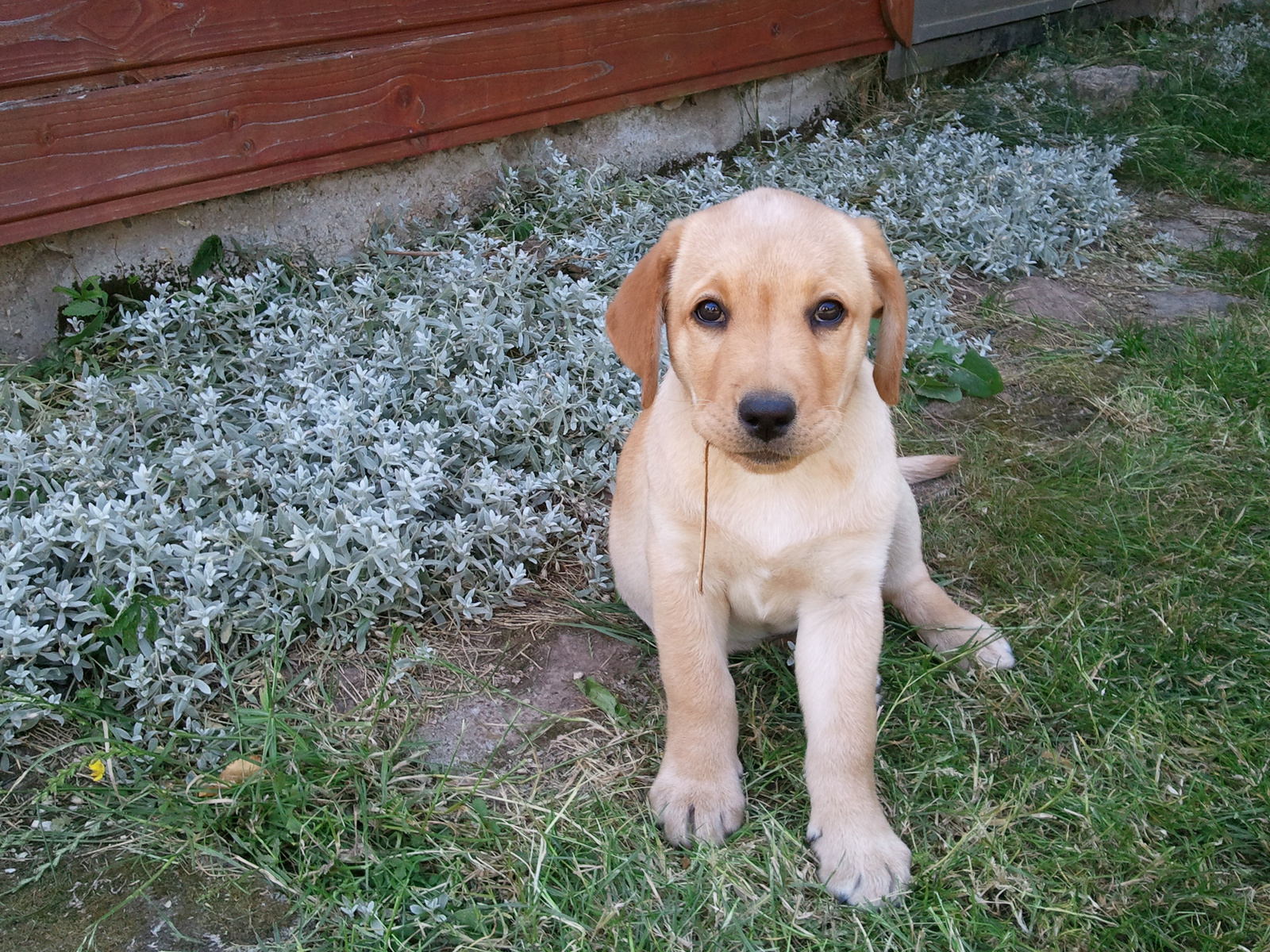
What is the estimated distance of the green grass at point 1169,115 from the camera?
22.9 feet

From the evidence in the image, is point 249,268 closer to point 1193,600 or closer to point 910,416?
point 910,416

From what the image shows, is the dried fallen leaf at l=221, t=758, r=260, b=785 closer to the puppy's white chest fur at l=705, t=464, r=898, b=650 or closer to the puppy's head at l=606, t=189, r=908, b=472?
the puppy's white chest fur at l=705, t=464, r=898, b=650

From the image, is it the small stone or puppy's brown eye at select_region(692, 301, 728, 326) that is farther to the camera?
the small stone

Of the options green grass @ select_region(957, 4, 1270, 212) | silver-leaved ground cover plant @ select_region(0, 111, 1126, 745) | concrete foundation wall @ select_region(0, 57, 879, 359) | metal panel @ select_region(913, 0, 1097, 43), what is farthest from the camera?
metal panel @ select_region(913, 0, 1097, 43)

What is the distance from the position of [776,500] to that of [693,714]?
551mm

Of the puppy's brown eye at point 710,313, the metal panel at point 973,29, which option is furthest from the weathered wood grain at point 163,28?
the metal panel at point 973,29

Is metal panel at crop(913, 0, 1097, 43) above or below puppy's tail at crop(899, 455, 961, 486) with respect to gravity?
above

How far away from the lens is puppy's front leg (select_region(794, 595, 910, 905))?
227 centimetres

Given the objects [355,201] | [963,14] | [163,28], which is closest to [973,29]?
[963,14]

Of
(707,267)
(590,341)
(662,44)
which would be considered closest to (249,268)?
(590,341)

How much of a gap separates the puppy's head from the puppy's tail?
44.8 inches

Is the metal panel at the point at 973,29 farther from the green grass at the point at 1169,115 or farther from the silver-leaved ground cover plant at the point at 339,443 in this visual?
the silver-leaved ground cover plant at the point at 339,443

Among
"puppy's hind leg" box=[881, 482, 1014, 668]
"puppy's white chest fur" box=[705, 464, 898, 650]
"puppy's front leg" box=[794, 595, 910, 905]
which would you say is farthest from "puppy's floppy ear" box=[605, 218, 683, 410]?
"puppy's hind leg" box=[881, 482, 1014, 668]

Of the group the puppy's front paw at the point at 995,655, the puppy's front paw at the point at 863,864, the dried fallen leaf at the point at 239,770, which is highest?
the dried fallen leaf at the point at 239,770
